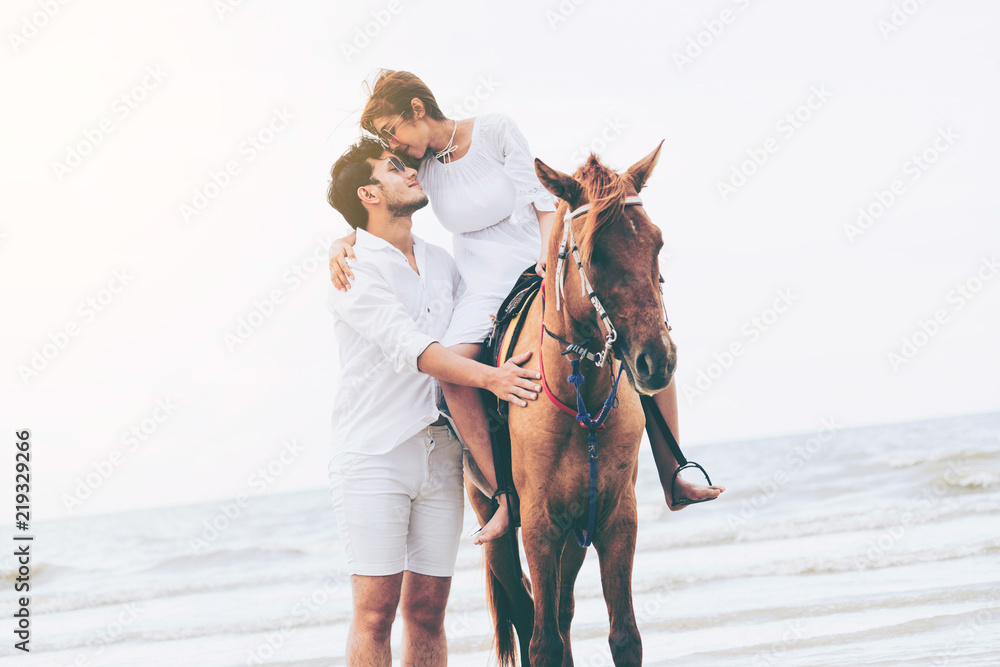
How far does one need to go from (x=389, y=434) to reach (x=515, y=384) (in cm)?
71

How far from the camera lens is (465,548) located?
38.3 ft

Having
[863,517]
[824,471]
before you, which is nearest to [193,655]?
[863,517]

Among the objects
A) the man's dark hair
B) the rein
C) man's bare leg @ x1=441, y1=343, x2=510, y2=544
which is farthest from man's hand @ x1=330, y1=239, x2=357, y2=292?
the rein

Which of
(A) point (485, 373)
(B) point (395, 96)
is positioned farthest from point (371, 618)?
(B) point (395, 96)

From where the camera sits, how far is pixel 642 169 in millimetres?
2686

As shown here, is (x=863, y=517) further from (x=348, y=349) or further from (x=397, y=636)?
(x=348, y=349)

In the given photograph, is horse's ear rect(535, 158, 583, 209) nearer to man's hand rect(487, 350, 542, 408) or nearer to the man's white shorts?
man's hand rect(487, 350, 542, 408)

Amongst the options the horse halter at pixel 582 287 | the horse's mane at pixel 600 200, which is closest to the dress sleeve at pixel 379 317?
the horse halter at pixel 582 287

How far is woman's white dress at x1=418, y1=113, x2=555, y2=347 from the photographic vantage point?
3379 mm

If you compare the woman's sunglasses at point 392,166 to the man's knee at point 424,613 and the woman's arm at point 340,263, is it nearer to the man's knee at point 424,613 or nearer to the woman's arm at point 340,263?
the woman's arm at point 340,263

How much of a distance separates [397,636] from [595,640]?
2.30 m

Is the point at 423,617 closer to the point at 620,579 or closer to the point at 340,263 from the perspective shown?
the point at 620,579

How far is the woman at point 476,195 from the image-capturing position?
3346 millimetres

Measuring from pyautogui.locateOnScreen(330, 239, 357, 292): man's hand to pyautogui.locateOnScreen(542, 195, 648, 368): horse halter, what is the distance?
2.83 ft
